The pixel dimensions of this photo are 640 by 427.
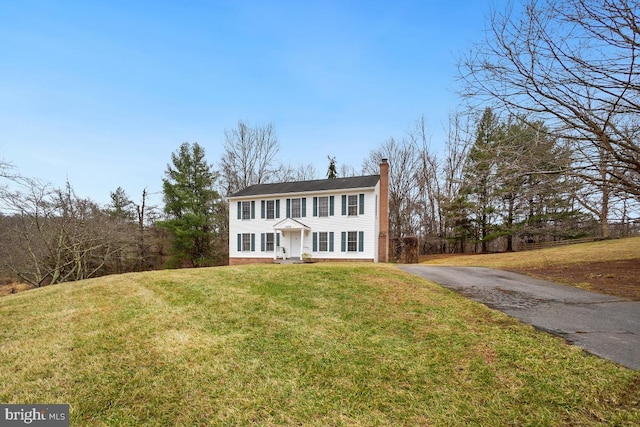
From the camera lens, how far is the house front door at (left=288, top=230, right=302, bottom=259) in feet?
66.9

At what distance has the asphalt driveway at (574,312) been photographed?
130 inches

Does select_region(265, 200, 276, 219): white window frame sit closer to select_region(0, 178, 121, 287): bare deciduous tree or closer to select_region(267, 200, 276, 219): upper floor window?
select_region(267, 200, 276, 219): upper floor window

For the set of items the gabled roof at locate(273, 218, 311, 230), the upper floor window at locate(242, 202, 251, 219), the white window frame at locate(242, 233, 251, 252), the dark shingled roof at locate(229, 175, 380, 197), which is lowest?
the white window frame at locate(242, 233, 251, 252)

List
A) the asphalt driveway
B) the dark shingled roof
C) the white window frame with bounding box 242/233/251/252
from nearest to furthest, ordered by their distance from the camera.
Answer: the asphalt driveway
the dark shingled roof
the white window frame with bounding box 242/233/251/252

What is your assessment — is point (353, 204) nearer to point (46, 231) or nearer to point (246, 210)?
point (246, 210)

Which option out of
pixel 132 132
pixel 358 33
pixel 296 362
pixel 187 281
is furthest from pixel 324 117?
pixel 296 362

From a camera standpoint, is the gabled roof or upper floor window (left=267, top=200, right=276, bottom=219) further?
upper floor window (left=267, top=200, right=276, bottom=219)

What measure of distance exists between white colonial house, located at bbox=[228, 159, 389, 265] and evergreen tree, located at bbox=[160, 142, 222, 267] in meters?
5.26

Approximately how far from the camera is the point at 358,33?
31.1ft

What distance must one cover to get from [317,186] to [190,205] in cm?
1198

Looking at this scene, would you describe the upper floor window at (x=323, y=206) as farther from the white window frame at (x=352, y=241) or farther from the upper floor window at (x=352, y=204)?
the white window frame at (x=352, y=241)

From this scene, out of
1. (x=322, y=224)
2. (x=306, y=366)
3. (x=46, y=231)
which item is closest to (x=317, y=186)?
(x=322, y=224)

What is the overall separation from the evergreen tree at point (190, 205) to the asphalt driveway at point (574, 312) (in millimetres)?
22491

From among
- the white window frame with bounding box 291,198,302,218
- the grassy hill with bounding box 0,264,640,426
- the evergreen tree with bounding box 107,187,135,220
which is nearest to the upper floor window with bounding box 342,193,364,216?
the white window frame with bounding box 291,198,302,218
